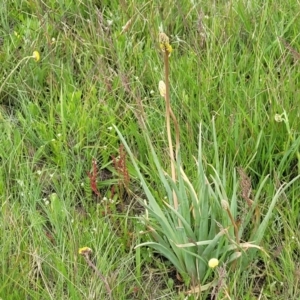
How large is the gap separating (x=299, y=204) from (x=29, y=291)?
0.82 metres

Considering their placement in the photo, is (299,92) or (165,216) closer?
(165,216)

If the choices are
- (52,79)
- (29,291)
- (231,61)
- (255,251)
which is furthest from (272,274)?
(52,79)

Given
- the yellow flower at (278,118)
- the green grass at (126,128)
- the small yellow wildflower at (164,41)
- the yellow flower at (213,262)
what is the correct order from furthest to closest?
1. the yellow flower at (278,118)
2. the green grass at (126,128)
3. the yellow flower at (213,262)
4. the small yellow wildflower at (164,41)

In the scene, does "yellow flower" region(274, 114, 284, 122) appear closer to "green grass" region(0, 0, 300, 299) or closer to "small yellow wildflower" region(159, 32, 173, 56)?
"green grass" region(0, 0, 300, 299)

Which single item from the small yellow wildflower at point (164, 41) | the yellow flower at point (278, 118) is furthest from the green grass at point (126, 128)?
the small yellow wildflower at point (164, 41)

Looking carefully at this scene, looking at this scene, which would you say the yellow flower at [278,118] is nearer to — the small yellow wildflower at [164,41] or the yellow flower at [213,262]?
the yellow flower at [213,262]

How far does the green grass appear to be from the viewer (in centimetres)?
160

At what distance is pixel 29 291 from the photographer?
1536 mm

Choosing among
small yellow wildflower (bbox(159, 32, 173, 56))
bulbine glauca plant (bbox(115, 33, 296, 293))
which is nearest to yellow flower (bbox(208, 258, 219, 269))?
bulbine glauca plant (bbox(115, 33, 296, 293))

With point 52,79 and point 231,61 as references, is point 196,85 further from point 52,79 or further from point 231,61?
point 52,79

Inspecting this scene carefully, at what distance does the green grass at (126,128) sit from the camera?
160cm

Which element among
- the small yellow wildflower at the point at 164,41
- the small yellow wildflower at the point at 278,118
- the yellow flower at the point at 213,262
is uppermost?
the small yellow wildflower at the point at 164,41

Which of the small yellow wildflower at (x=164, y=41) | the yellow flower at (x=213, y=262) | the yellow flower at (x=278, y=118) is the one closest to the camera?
the small yellow wildflower at (x=164, y=41)

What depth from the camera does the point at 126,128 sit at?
2.00 meters
